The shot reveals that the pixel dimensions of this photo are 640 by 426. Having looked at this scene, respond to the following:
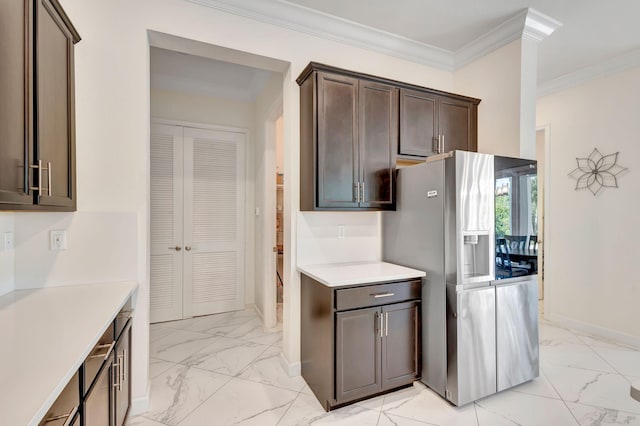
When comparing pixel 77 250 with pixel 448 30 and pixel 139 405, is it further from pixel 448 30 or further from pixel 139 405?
pixel 448 30

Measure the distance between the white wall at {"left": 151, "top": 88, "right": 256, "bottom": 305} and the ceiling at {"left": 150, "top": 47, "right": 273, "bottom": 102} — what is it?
0.25 feet

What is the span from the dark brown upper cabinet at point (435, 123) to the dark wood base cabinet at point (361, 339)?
121 centimetres

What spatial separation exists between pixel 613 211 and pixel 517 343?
2.10 metres

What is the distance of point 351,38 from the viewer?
2650mm

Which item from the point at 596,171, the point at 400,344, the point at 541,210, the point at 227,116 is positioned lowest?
the point at 400,344

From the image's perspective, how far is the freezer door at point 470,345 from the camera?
2023 mm

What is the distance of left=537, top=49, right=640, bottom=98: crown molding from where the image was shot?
304 centimetres

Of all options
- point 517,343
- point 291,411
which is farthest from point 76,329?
point 517,343

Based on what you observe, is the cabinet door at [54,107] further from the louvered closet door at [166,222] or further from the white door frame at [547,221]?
the white door frame at [547,221]

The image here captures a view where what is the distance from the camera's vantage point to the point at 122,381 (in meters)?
1.62

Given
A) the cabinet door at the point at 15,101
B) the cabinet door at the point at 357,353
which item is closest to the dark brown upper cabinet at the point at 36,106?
the cabinet door at the point at 15,101

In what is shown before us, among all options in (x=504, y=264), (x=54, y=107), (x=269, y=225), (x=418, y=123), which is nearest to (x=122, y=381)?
(x=54, y=107)

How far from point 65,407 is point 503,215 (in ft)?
8.31

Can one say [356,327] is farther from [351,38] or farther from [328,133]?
[351,38]
